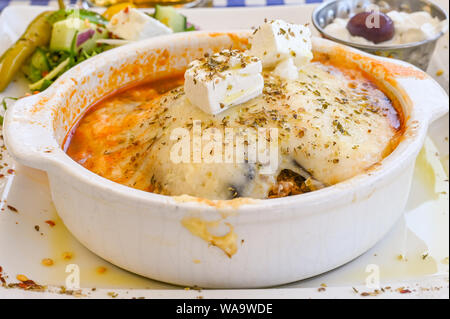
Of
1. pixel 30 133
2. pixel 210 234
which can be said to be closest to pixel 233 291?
pixel 210 234

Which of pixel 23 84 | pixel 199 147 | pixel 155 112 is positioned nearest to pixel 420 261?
pixel 199 147

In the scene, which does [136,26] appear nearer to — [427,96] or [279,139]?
[279,139]

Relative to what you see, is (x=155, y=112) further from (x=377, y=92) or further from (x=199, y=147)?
(x=377, y=92)

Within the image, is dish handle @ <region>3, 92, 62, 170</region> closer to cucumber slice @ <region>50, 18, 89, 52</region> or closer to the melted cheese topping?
the melted cheese topping

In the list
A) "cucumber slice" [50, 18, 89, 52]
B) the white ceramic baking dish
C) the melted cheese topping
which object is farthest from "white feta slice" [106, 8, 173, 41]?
the white ceramic baking dish

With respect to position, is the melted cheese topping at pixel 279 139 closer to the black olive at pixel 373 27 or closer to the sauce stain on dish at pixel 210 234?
the sauce stain on dish at pixel 210 234

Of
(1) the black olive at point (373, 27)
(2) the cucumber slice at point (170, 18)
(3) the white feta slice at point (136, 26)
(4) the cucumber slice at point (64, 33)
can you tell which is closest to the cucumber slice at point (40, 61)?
(4) the cucumber slice at point (64, 33)
